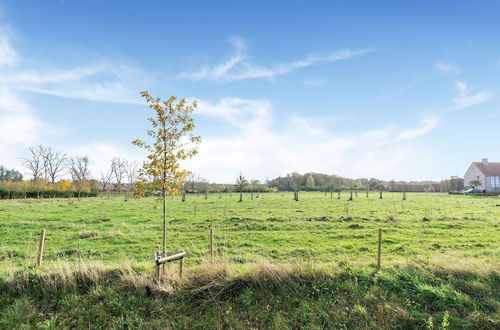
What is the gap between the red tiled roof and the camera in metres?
68.9

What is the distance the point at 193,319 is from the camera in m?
5.38

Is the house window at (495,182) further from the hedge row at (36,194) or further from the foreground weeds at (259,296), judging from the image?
the hedge row at (36,194)

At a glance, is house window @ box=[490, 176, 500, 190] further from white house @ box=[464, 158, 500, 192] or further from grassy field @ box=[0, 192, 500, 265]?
grassy field @ box=[0, 192, 500, 265]

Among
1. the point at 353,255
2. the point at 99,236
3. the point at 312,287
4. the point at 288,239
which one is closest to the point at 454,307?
the point at 312,287

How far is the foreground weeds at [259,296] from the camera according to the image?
5.11 metres

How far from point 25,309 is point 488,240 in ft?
55.3

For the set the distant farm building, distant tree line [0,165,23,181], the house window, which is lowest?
the distant farm building

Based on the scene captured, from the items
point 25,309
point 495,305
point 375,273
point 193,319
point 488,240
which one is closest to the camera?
point 495,305

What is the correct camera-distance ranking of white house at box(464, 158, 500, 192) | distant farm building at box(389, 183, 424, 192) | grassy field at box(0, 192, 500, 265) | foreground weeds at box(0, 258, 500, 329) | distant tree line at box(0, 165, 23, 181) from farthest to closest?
distant farm building at box(389, 183, 424, 192)
distant tree line at box(0, 165, 23, 181)
white house at box(464, 158, 500, 192)
grassy field at box(0, 192, 500, 265)
foreground weeds at box(0, 258, 500, 329)

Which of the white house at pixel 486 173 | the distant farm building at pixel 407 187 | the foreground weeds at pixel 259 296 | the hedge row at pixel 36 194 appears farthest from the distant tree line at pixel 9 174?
the white house at pixel 486 173

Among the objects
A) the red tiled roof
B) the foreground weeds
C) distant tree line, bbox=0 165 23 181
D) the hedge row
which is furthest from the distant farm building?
distant tree line, bbox=0 165 23 181

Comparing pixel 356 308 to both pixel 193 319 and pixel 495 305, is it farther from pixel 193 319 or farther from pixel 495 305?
pixel 193 319

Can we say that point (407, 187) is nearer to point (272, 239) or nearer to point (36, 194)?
point (272, 239)

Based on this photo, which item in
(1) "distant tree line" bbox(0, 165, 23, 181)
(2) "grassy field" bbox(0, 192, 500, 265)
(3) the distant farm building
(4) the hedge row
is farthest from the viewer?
(3) the distant farm building
